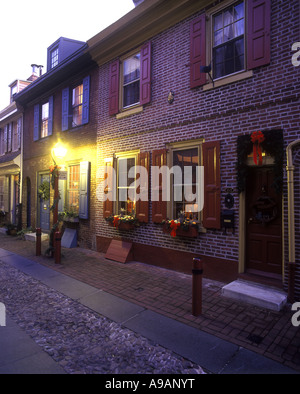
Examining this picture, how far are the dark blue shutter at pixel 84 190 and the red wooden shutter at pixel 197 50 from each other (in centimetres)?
465

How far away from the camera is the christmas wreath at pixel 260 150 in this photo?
14.8 feet

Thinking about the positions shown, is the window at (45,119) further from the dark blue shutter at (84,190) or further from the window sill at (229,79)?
the window sill at (229,79)

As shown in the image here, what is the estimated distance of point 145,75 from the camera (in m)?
6.96

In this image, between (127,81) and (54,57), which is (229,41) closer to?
(127,81)

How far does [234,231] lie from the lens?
5168 millimetres

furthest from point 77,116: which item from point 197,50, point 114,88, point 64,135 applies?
point 197,50

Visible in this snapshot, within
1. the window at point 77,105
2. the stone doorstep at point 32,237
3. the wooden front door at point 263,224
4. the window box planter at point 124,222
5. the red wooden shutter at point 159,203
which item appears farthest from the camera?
the stone doorstep at point 32,237

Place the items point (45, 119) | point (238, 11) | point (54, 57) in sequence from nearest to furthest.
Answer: point (238, 11) < point (45, 119) < point (54, 57)

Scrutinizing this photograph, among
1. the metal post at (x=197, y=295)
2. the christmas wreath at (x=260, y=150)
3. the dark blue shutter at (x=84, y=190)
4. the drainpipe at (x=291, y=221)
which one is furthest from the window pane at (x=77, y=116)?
the metal post at (x=197, y=295)

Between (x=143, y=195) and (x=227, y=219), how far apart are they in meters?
2.54

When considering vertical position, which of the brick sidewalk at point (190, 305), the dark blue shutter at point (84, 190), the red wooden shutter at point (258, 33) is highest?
the red wooden shutter at point (258, 33)

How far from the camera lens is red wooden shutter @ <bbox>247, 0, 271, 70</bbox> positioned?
15.6ft

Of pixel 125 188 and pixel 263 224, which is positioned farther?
pixel 125 188

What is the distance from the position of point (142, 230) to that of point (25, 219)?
866 centimetres
